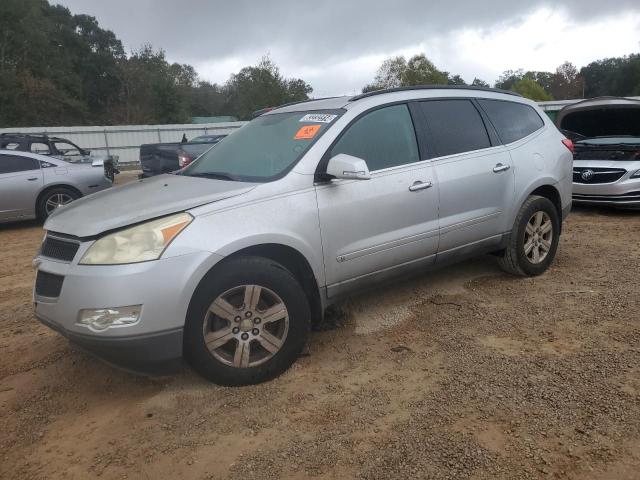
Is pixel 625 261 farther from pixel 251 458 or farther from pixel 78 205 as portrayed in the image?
pixel 78 205

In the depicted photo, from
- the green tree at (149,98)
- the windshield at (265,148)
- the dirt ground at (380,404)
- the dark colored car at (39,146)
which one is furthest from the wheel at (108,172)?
the green tree at (149,98)

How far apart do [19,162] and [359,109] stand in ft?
26.0

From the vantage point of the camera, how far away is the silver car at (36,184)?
356 inches

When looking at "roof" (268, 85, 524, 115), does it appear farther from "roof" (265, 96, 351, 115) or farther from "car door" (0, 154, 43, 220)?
"car door" (0, 154, 43, 220)

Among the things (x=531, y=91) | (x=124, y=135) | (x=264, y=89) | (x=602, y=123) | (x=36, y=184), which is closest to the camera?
(x=36, y=184)

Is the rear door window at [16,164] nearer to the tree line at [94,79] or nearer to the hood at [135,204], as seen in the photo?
the hood at [135,204]

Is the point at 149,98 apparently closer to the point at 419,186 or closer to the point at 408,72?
the point at 408,72

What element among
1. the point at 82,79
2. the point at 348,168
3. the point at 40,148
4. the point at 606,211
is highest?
the point at 82,79

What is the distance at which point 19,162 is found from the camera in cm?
930

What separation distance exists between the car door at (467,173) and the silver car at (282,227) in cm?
1

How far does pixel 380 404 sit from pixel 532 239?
2.70m

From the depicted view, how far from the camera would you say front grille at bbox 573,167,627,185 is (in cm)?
782

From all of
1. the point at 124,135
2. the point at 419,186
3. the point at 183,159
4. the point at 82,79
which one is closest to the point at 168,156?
the point at 183,159

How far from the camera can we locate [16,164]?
30.3 feet
